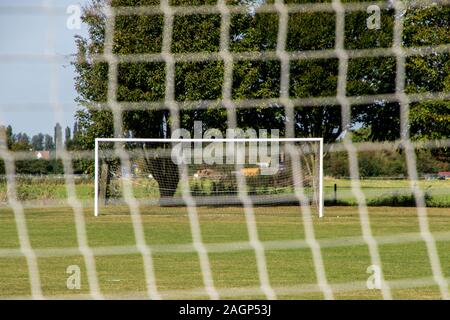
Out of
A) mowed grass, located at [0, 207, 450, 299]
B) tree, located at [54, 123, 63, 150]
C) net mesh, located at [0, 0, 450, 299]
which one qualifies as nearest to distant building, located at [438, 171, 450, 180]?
net mesh, located at [0, 0, 450, 299]

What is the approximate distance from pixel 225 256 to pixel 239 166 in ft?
41.7

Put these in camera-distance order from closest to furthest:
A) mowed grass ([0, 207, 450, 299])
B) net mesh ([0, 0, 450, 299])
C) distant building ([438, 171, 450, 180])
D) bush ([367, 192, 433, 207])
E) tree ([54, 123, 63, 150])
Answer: mowed grass ([0, 207, 450, 299]) < net mesh ([0, 0, 450, 299]) < tree ([54, 123, 63, 150]) < bush ([367, 192, 433, 207]) < distant building ([438, 171, 450, 180])

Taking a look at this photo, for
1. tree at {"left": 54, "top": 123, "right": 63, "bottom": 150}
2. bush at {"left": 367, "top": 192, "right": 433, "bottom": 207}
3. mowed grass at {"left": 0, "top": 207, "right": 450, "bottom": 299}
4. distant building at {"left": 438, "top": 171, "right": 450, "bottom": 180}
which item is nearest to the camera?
mowed grass at {"left": 0, "top": 207, "right": 450, "bottom": 299}

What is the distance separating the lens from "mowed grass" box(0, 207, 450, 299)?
10.3 meters

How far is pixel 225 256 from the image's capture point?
14.3m

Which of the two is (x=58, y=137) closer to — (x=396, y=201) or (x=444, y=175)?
(x=396, y=201)

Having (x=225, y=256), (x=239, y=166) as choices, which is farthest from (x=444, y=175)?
(x=225, y=256)

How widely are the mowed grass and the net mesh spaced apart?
0.08 metres

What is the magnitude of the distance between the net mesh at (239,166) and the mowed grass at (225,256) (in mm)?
79

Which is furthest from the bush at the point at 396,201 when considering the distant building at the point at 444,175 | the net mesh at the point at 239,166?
the distant building at the point at 444,175

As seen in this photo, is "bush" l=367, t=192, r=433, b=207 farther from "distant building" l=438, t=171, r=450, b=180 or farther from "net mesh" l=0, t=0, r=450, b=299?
"distant building" l=438, t=171, r=450, b=180

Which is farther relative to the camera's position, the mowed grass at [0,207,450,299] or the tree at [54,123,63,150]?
the tree at [54,123,63,150]

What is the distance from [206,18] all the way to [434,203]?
48.5ft

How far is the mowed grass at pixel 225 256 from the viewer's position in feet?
33.9
